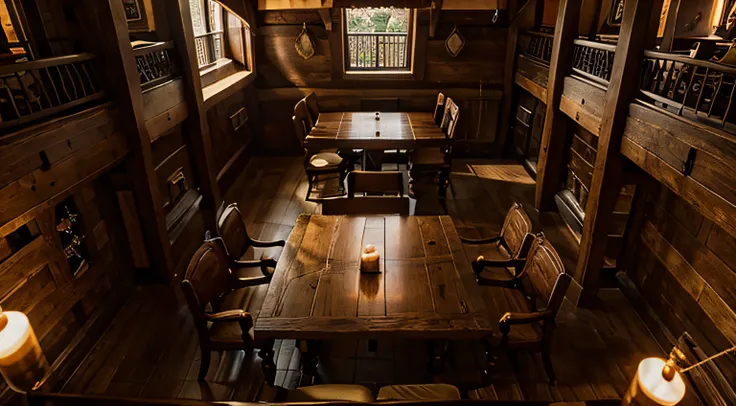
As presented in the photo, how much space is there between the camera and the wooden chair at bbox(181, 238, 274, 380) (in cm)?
253

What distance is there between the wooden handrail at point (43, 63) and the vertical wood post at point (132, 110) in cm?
16

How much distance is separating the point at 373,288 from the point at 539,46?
4743 mm

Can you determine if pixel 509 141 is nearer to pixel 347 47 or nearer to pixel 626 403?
pixel 347 47

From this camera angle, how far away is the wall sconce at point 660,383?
1.48 meters

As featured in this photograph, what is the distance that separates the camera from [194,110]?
4457 millimetres

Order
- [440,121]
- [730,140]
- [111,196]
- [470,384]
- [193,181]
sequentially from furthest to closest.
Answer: [440,121]
[193,181]
[111,196]
[470,384]
[730,140]

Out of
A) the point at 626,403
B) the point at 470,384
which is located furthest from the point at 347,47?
the point at 626,403

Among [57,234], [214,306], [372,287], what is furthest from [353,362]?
[57,234]

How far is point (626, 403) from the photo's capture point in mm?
1646

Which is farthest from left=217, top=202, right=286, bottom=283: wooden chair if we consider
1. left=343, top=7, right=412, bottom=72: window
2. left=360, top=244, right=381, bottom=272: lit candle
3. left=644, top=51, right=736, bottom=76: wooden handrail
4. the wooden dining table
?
left=343, top=7, right=412, bottom=72: window

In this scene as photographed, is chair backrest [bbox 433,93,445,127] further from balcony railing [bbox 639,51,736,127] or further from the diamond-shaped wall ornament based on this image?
balcony railing [bbox 639,51,736,127]

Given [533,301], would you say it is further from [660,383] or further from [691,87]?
[691,87]

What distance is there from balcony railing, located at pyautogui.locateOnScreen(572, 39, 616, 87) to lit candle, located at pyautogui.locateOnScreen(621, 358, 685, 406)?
275 centimetres

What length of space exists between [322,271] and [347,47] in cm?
506
